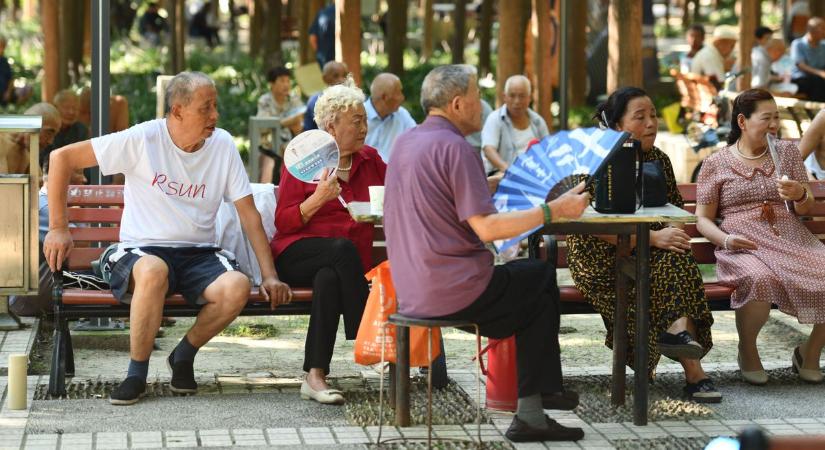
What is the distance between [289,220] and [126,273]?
77cm

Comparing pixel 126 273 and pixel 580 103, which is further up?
pixel 580 103

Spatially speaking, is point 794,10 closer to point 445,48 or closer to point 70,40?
point 70,40

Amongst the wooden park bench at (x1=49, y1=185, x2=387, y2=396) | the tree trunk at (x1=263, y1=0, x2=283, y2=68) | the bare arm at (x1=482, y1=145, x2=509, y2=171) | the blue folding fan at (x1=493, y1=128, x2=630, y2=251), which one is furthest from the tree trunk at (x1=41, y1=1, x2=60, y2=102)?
the blue folding fan at (x1=493, y1=128, x2=630, y2=251)

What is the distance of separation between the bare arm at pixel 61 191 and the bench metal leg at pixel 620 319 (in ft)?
7.72

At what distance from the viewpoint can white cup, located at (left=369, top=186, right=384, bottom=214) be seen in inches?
227

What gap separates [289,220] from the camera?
6.33 m

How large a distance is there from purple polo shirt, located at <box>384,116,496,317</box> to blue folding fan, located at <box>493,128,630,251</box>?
0.30 meters

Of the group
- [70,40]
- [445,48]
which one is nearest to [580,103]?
[70,40]

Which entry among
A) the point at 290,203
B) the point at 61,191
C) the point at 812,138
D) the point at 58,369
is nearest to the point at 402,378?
the point at 290,203

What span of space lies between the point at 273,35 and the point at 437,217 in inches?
720

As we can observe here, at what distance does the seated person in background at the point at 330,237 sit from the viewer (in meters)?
6.14

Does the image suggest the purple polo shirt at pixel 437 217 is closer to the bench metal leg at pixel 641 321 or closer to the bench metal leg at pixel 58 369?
the bench metal leg at pixel 641 321

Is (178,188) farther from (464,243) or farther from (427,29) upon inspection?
(427,29)

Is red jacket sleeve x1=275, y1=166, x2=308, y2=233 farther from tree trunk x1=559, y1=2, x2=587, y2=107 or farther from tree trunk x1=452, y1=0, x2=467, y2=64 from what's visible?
tree trunk x1=452, y1=0, x2=467, y2=64
